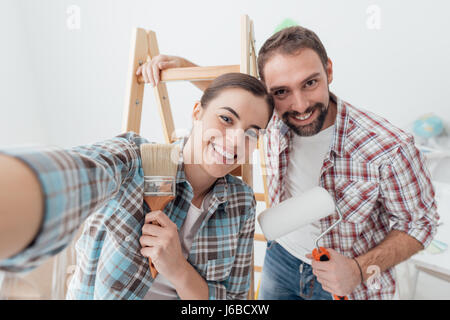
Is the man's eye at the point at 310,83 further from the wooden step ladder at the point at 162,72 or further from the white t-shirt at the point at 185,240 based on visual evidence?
the white t-shirt at the point at 185,240

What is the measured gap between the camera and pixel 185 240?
62cm

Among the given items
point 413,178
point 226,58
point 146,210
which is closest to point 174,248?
point 146,210

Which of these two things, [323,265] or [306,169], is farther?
[306,169]

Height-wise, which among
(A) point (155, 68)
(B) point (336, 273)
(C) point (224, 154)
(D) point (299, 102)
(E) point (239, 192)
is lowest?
(B) point (336, 273)

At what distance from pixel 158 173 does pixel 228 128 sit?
181 mm

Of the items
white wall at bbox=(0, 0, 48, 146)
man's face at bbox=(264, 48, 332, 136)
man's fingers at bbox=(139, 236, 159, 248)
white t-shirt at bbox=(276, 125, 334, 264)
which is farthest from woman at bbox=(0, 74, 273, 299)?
white wall at bbox=(0, 0, 48, 146)

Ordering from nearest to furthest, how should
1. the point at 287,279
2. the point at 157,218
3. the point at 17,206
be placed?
the point at 17,206 → the point at 157,218 → the point at 287,279

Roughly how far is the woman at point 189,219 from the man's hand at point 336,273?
0.21 metres

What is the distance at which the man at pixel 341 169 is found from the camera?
2.31 feet

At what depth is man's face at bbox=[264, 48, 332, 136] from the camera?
68cm

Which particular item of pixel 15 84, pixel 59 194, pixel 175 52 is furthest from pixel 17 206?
pixel 15 84

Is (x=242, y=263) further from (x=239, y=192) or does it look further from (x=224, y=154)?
(x=224, y=154)

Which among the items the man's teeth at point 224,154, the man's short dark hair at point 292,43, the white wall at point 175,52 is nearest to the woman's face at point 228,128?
the man's teeth at point 224,154

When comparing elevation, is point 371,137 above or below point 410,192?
above
